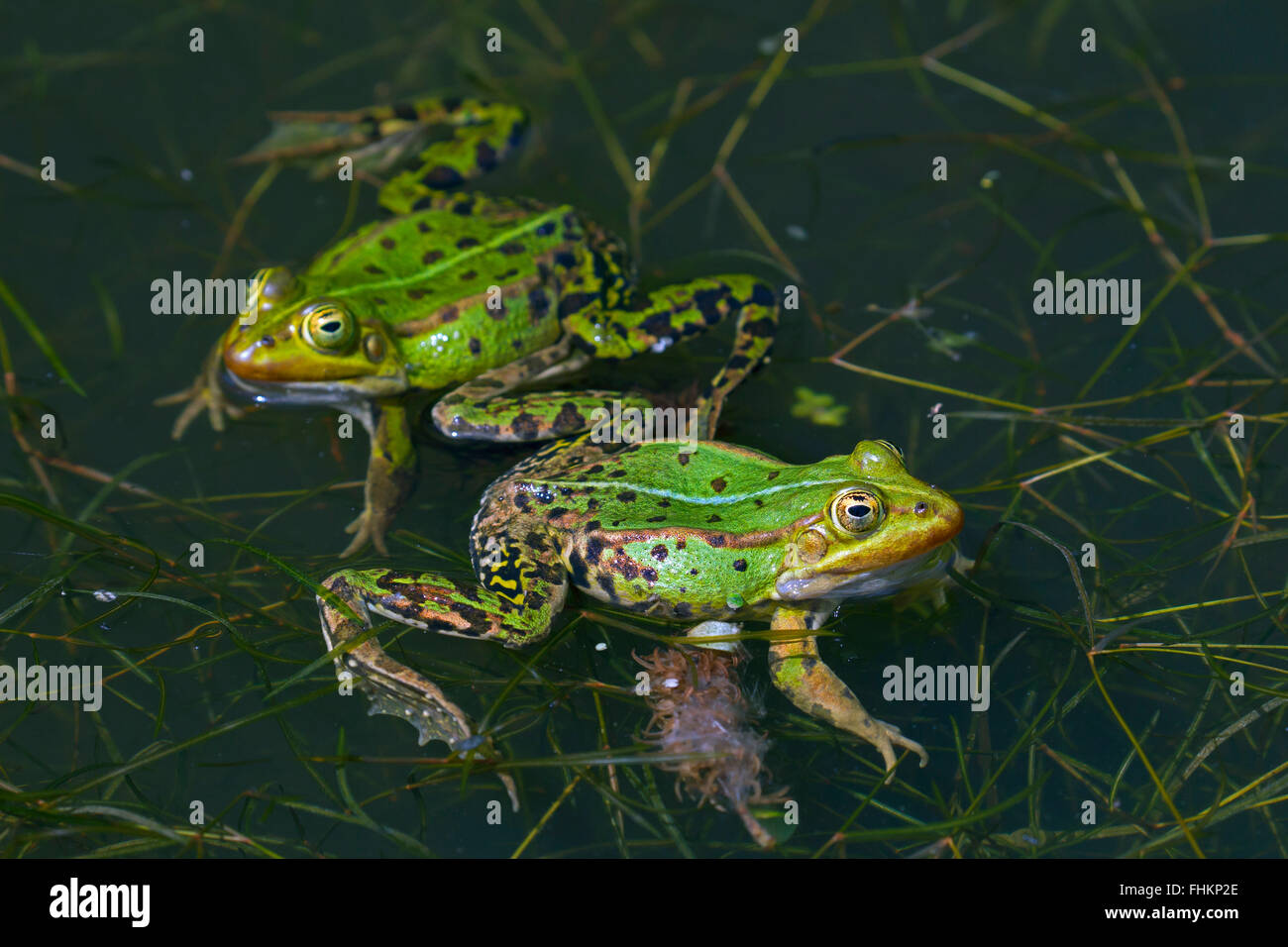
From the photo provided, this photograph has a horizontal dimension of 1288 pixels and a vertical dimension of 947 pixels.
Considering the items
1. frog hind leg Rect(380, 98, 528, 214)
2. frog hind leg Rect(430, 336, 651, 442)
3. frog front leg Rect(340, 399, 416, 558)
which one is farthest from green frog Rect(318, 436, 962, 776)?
frog hind leg Rect(380, 98, 528, 214)

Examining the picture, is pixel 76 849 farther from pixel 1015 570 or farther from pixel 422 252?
pixel 1015 570

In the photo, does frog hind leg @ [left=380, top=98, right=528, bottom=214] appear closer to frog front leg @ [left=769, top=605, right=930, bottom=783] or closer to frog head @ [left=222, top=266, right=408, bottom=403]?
frog head @ [left=222, top=266, right=408, bottom=403]

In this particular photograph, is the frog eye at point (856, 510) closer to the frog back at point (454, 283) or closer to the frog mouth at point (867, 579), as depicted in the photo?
the frog mouth at point (867, 579)

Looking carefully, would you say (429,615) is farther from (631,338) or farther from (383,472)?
(631,338)

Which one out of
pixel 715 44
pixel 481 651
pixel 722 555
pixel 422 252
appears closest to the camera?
pixel 722 555

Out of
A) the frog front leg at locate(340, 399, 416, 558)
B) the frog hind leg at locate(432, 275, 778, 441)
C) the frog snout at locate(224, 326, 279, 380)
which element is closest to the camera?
the frog front leg at locate(340, 399, 416, 558)

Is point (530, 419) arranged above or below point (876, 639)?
above
